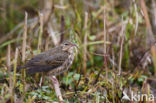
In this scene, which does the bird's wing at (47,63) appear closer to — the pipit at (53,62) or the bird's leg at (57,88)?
the pipit at (53,62)

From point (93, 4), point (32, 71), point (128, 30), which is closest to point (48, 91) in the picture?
point (32, 71)

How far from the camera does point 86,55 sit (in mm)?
6789

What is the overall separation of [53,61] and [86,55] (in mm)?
1487

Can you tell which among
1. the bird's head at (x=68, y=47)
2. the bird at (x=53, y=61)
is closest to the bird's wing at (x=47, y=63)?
the bird at (x=53, y=61)

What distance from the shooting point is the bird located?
519 centimetres

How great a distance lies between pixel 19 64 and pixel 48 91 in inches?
27.4

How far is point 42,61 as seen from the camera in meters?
5.32

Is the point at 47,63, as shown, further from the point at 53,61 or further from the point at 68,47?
the point at 68,47

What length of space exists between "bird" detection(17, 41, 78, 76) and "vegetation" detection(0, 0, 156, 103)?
0.46ft

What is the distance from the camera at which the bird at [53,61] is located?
5.19 m

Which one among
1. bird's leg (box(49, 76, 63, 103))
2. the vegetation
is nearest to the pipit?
bird's leg (box(49, 76, 63, 103))

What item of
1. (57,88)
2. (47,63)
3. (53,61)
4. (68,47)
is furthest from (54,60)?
(57,88)

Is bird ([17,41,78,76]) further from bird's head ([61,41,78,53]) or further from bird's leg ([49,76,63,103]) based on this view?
bird's leg ([49,76,63,103])

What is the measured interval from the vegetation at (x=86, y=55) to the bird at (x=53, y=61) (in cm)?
14
